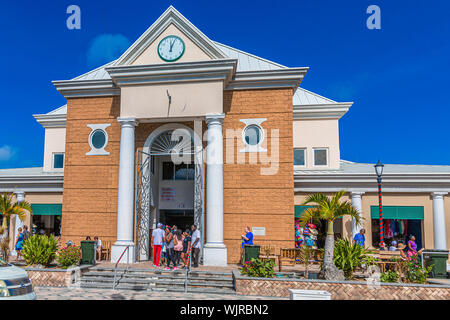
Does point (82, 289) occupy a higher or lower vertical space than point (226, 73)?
lower

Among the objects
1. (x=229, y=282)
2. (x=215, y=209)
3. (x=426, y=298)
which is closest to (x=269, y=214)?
(x=215, y=209)

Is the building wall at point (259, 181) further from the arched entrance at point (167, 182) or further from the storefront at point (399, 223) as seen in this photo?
the storefront at point (399, 223)

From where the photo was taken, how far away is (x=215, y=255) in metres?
14.1

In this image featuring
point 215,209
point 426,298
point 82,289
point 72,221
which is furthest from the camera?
point 72,221

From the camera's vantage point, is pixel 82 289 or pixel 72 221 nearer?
pixel 82 289

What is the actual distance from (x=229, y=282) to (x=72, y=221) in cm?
852

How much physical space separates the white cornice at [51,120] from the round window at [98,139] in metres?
7.41

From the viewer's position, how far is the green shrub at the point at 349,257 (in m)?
11.2

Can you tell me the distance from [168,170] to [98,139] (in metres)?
3.95

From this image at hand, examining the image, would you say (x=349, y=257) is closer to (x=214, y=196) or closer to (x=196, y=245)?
(x=196, y=245)

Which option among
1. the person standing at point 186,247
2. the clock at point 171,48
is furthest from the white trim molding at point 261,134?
the person standing at point 186,247

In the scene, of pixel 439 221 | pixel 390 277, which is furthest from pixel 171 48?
pixel 439 221

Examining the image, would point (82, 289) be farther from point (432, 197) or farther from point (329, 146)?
point (432, 197)

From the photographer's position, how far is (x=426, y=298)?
10.0 m
